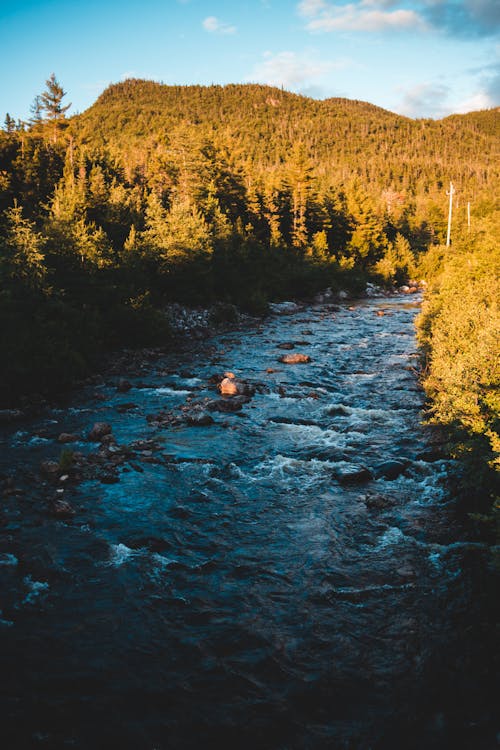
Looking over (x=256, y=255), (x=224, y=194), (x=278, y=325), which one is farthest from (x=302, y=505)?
(x=224, y=194)

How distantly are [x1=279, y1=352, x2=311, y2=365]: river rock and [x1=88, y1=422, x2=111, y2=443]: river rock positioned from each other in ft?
41.5

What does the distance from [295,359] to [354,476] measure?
14.4m

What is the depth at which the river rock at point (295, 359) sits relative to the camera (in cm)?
2711

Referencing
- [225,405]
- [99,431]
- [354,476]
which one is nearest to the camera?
[354,476]

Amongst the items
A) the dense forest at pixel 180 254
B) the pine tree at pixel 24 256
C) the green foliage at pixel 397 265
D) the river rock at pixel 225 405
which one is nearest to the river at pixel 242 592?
the river rock at pixel 225 405

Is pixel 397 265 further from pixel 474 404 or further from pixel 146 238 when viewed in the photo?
pixel 474 404

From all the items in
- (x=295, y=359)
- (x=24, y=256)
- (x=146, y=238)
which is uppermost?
(x=146, y=238)

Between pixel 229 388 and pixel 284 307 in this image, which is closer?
pixel 229 388

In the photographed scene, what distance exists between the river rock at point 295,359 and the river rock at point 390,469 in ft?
43.9

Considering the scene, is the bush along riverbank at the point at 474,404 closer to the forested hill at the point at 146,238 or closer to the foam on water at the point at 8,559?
the foam on water at the point at 8,559

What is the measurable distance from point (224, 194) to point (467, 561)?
64.9 m

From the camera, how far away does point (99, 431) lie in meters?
16.5

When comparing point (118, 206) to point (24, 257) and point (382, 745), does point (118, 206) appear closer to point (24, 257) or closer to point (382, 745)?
point (24, 257)

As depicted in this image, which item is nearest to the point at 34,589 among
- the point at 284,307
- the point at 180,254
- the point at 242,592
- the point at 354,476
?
the point at 242,592
